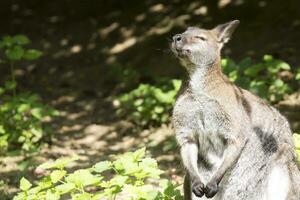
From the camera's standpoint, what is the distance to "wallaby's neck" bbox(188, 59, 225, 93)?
5293mm

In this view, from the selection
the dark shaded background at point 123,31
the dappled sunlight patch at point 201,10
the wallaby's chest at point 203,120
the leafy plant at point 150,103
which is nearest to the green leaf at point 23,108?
the leafy plant at point 150,103

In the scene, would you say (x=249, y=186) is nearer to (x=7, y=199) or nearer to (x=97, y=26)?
(x=7, y=199)

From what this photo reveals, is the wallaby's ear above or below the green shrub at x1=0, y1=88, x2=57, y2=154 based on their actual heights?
above

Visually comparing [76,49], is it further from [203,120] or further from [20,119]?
[203,120]

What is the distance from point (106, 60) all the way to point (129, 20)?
37.9 inches

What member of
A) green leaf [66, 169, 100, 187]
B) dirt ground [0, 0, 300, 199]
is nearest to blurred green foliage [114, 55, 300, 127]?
dirt ground [0, 0, 300, 199]

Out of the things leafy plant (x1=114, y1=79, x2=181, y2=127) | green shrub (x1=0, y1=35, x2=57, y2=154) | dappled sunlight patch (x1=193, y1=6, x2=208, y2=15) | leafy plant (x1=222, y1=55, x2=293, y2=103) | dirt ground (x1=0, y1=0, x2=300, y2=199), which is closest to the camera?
leafy plant (x1=222, y1=55, x2=293, y2=103)

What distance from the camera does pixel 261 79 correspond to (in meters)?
8.95

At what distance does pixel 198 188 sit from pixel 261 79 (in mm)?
3964

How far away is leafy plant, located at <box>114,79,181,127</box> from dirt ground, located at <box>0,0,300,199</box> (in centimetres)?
14

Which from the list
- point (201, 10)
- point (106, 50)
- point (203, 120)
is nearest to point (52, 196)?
point (203, 120)

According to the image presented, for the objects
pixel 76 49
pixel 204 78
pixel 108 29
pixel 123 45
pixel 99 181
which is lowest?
pixel 99 181

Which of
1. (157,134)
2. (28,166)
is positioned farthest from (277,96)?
(28,166)

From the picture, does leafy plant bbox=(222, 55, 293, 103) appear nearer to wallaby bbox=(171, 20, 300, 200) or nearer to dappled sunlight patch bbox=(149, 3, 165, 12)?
wallaby bbox=(171, 20, 300, 200)
